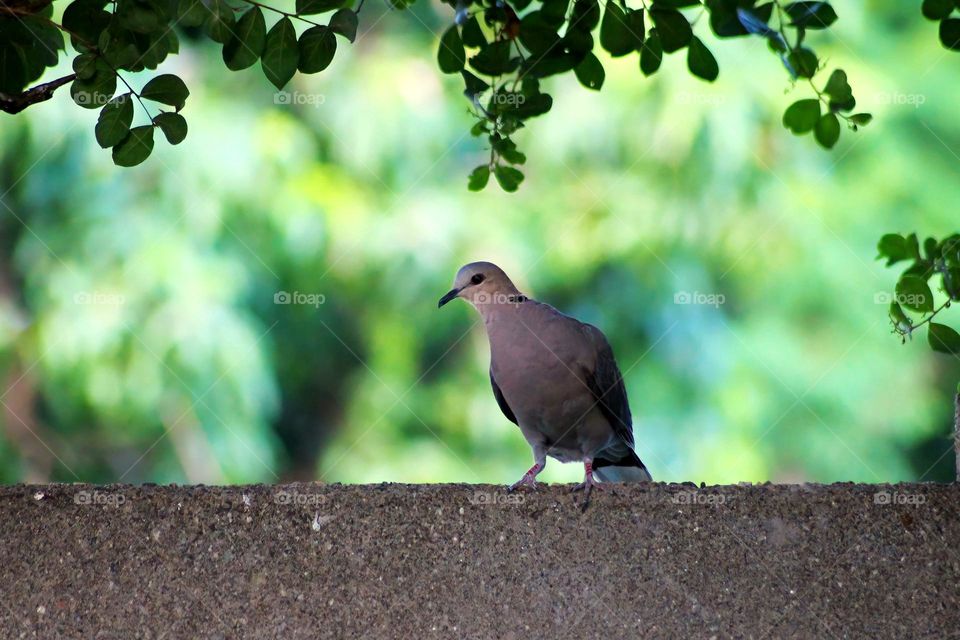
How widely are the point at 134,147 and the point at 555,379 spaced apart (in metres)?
1.19

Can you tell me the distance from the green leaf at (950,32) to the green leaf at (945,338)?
1.42ft

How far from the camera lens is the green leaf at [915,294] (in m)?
1.64

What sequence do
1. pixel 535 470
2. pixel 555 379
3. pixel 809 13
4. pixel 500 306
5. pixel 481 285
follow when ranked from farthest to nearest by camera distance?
pixel 481 285 → pixel 500 306 → pixel 555 379 → pixel 535 470 → pixel 809 13

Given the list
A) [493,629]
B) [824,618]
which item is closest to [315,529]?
[493,629]

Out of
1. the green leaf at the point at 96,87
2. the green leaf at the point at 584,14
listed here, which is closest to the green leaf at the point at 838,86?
the green leaf at the point at 584,14

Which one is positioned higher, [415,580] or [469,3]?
[469,3]

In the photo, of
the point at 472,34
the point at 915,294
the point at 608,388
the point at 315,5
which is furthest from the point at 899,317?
the point at 315,5

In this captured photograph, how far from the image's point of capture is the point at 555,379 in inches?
97.2

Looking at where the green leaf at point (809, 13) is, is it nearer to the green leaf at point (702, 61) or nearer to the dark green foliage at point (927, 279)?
the green leaf at point (702, 61)

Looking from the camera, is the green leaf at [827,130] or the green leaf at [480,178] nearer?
the green leaf at [827,130]

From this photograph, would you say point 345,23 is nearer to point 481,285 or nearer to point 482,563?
point 482,563

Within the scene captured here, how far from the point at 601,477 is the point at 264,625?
4.12 feet

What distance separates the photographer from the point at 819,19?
4.66 feet

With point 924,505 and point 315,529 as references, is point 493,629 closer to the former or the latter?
point 315,529
